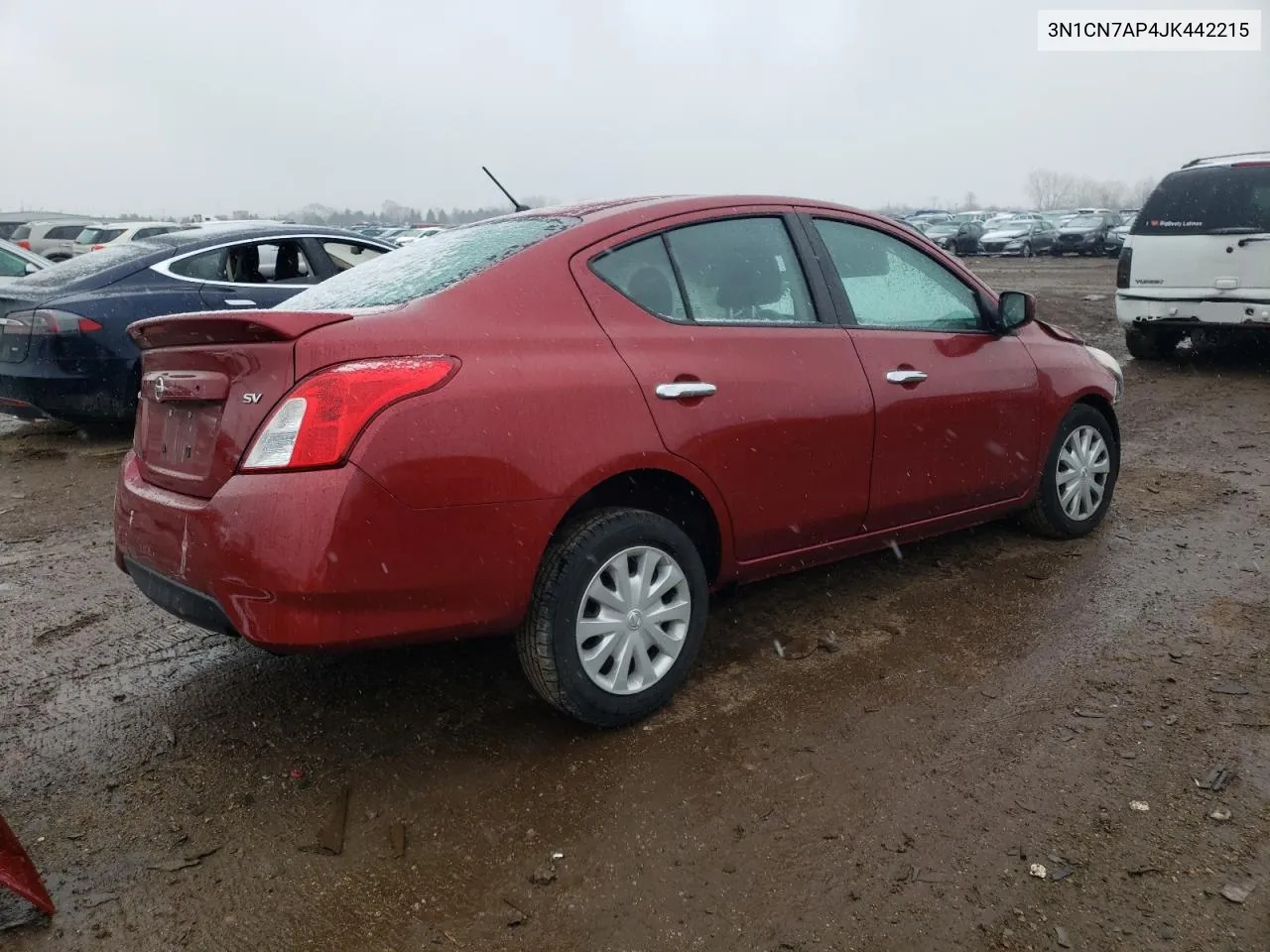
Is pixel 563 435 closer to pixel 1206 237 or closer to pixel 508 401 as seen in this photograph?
pixel 508 401

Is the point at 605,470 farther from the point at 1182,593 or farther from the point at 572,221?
the point at 1182,593

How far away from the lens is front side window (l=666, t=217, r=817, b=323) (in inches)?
133

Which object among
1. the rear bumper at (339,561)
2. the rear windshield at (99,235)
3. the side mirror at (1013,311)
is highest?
the rear windshield at (99,235)

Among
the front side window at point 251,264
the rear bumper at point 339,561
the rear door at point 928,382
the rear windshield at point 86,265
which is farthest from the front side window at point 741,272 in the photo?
the rear windshield at point 86,265

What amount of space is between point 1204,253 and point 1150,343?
1.43 metres

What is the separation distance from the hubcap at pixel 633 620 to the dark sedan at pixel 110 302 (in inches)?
182

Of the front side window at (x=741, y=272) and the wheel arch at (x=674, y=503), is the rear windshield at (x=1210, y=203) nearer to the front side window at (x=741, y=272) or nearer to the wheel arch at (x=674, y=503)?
the front side window at (x=741, y=272)

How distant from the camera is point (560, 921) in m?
2.28

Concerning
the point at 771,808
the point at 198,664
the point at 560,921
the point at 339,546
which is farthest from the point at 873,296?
the point at 198,664

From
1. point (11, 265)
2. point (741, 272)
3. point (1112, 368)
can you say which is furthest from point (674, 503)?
point (11, 265)

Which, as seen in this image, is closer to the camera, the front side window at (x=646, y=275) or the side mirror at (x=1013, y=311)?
the front side window at (x=646, y=275)

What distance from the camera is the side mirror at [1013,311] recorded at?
4328 millimetres

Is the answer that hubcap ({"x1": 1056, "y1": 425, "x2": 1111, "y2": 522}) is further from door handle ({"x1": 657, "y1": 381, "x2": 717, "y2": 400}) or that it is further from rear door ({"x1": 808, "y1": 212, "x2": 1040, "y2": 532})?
door handle ({"x1": 657, "y1": 381, "x2": 717, "y2": 400})

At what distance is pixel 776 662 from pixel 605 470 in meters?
1.11
